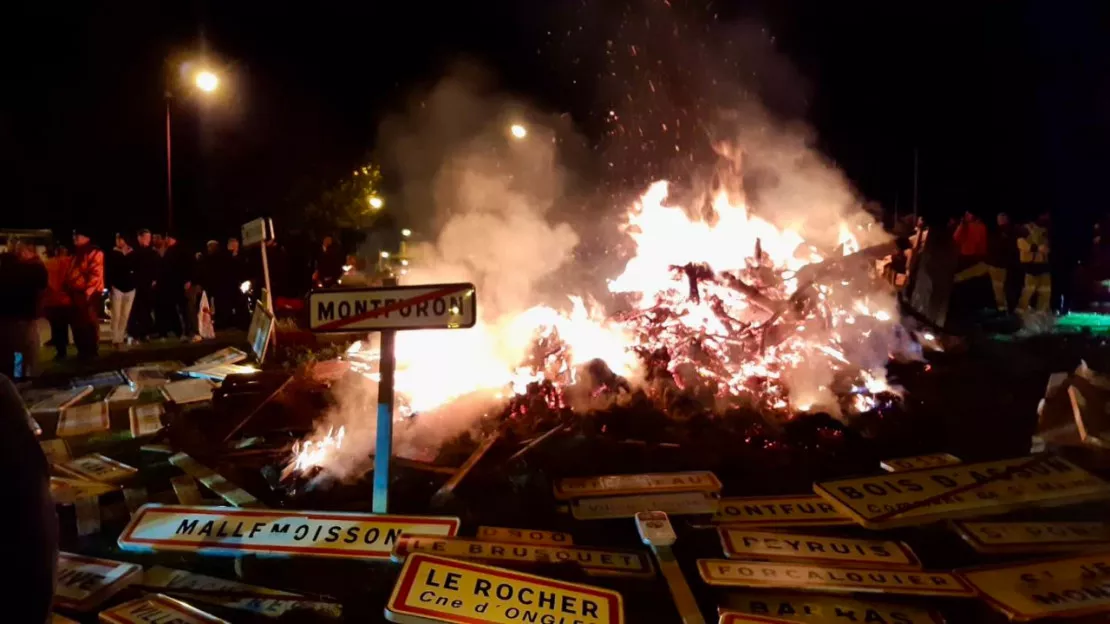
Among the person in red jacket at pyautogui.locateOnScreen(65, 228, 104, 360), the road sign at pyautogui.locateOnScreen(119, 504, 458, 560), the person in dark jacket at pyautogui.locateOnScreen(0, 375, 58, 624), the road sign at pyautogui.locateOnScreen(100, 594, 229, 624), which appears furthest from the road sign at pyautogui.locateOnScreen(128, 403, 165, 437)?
the person in dark jacket at pyautogui.locateOnScreen(0, 375, 58, 624)

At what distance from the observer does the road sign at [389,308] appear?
4043 mm

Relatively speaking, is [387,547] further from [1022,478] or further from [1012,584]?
[1022,478]

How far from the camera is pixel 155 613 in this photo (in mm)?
3348

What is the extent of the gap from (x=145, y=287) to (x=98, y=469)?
8.06m

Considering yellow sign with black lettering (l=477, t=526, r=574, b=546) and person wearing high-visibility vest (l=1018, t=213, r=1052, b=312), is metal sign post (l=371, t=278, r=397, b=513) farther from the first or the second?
person wearing high-visibility vest (l=1018, t=213, r=1052, b=312)

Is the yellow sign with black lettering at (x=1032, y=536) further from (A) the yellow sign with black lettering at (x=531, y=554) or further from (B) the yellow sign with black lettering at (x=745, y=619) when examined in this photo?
(A) the yellow sign with black lettering at (x=531, y=554)

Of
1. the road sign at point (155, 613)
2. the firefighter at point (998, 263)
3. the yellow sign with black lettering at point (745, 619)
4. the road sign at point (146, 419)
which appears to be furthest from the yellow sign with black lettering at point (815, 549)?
the firefighter at point (998, 263)

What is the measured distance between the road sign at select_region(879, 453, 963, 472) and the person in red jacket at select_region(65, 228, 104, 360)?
1147cm

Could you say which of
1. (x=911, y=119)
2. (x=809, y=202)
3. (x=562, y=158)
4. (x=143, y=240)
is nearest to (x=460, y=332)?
(x=809, y=202)

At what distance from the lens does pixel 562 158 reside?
850 inches

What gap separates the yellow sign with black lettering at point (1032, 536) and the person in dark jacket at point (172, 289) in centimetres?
1331

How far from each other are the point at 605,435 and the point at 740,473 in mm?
1172

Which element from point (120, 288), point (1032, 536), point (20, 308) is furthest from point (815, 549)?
point (120, 288)

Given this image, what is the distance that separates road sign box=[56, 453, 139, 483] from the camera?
5441 mm
